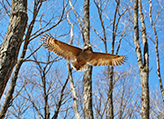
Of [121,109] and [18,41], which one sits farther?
[121,109]

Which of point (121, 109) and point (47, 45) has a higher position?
point (47, 45)

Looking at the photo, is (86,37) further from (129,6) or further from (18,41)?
(129,6)

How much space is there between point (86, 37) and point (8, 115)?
18.3 feet

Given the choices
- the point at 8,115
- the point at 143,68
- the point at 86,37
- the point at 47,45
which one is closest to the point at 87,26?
the point at 86,37

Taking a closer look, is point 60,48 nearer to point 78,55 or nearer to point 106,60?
point 78,55

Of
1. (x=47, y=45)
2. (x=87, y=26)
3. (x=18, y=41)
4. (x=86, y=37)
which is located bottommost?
(x=18, y=41)

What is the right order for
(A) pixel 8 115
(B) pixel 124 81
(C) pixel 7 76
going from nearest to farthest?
1. (C) pixel 7 76
2. (B) pixel 124 81
3. (A) pixel 8 115

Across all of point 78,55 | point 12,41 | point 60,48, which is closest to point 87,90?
point 78,55

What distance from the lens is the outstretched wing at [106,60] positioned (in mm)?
5445

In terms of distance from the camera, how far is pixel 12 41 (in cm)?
240

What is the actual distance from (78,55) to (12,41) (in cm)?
277

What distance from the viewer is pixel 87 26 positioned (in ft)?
17.2

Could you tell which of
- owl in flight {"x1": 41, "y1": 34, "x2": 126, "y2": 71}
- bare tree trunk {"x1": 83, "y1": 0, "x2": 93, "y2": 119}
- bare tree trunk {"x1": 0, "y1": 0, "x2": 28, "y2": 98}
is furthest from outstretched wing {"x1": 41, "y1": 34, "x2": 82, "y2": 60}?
bare tree trunk {"x1": 0, "y1": 0, "x2": 28, "y2": 98}

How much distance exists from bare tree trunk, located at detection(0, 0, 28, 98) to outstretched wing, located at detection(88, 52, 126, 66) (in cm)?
312
